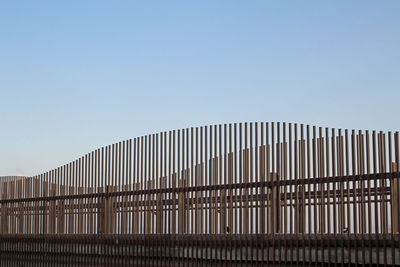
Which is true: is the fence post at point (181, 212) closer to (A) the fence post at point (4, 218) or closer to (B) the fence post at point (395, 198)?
(B) the fence post at point (395, 198)

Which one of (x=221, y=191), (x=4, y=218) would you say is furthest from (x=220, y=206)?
(x=4, y=218)

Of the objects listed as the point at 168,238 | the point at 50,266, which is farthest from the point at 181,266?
the point at 50,266

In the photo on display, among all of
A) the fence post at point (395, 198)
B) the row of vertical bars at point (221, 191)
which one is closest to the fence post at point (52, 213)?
the row of vertical bars at point (221, 191)

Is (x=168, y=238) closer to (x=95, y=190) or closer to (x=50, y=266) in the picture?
(x=95, y=190)

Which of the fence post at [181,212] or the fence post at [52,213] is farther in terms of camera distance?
the fence post at [52,213]

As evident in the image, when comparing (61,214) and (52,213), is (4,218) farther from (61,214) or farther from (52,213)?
(61,214)

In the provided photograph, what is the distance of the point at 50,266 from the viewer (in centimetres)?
1714

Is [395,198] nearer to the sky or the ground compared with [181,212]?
nearer to the sky

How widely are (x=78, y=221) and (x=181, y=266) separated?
3.90 meters

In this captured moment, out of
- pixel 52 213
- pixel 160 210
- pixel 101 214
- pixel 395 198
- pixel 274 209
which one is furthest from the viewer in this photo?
pixel 52 213

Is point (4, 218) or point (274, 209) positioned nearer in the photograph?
point (274, 209)

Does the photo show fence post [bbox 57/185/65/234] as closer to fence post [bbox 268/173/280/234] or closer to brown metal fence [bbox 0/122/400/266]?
brown metal fence [bbox 0/122/400/266]

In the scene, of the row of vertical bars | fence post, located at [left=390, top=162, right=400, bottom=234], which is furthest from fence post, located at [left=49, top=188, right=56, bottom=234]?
fence post, located at [left=390, top=162, right=400, bottom=234]

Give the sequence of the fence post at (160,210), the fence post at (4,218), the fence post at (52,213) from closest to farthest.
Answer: the fence post at (160,210), the fence post at (52,213), the fence post at (4,218)
